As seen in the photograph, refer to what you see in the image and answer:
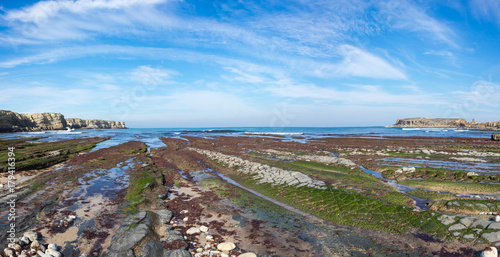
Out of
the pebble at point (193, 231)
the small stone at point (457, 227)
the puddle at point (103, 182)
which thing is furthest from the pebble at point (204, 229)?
the small stone at point (457, 227)

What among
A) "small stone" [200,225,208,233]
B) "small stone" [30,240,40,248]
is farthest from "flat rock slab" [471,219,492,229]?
"small stone" [30,240,40,248]

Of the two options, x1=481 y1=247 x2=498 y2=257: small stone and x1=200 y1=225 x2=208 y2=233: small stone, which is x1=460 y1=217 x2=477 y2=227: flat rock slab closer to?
x1=481 y1=247 x2=498 y2=257: small stone

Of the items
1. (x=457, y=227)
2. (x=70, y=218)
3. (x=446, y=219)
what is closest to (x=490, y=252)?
(x=457, y=227)

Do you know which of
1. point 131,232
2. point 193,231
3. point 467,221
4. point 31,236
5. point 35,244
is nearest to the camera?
point 35,244

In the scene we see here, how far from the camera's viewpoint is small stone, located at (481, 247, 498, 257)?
6895mm

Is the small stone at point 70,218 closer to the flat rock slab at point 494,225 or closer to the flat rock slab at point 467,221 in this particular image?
the flat rock slab at point 467,221

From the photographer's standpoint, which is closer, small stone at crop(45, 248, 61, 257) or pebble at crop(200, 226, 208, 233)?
small stone at crop(45, 248, 61, 257)

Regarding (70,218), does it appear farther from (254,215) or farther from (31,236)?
(254,215)

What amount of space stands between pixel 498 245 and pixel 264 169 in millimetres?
14303

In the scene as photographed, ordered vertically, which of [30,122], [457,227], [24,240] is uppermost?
[30,122]

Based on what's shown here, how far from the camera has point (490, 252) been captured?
22.7 feet

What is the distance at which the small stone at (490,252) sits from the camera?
6.89 m

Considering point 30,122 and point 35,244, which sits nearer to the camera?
point 35,244

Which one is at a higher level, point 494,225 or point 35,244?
point 494,225
